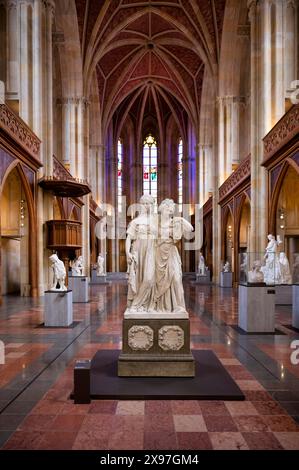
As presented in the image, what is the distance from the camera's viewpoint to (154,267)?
5.17 meters

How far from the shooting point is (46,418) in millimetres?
3775

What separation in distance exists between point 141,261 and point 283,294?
338 inches

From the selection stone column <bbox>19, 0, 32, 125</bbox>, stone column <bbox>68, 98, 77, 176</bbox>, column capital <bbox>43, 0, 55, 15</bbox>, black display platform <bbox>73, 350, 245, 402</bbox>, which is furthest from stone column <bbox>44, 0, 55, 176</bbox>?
black display platform <bbox>73, 350, 245, 402</bbox>

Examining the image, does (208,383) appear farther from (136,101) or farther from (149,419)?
(136,101)

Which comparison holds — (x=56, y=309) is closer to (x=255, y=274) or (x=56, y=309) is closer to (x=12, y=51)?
(x=255, y=274)

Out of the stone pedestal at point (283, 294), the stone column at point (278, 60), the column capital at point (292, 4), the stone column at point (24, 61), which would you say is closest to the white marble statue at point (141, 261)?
the stone pedestal at point (283, 294)

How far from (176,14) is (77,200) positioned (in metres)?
13.0

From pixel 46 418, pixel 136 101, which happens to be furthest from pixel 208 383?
pixel 136 101

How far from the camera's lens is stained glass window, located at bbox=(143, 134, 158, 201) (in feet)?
130

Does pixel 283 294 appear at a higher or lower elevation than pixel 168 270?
lower

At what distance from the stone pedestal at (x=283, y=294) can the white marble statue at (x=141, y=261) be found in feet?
27.3

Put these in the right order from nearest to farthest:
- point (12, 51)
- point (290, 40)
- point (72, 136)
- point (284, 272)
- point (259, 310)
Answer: point (259, 310) < point (284, 272) < point (290, 40) < point (12, 51) < point (72, 136)

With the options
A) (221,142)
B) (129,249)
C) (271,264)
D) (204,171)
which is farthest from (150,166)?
(129,249)
